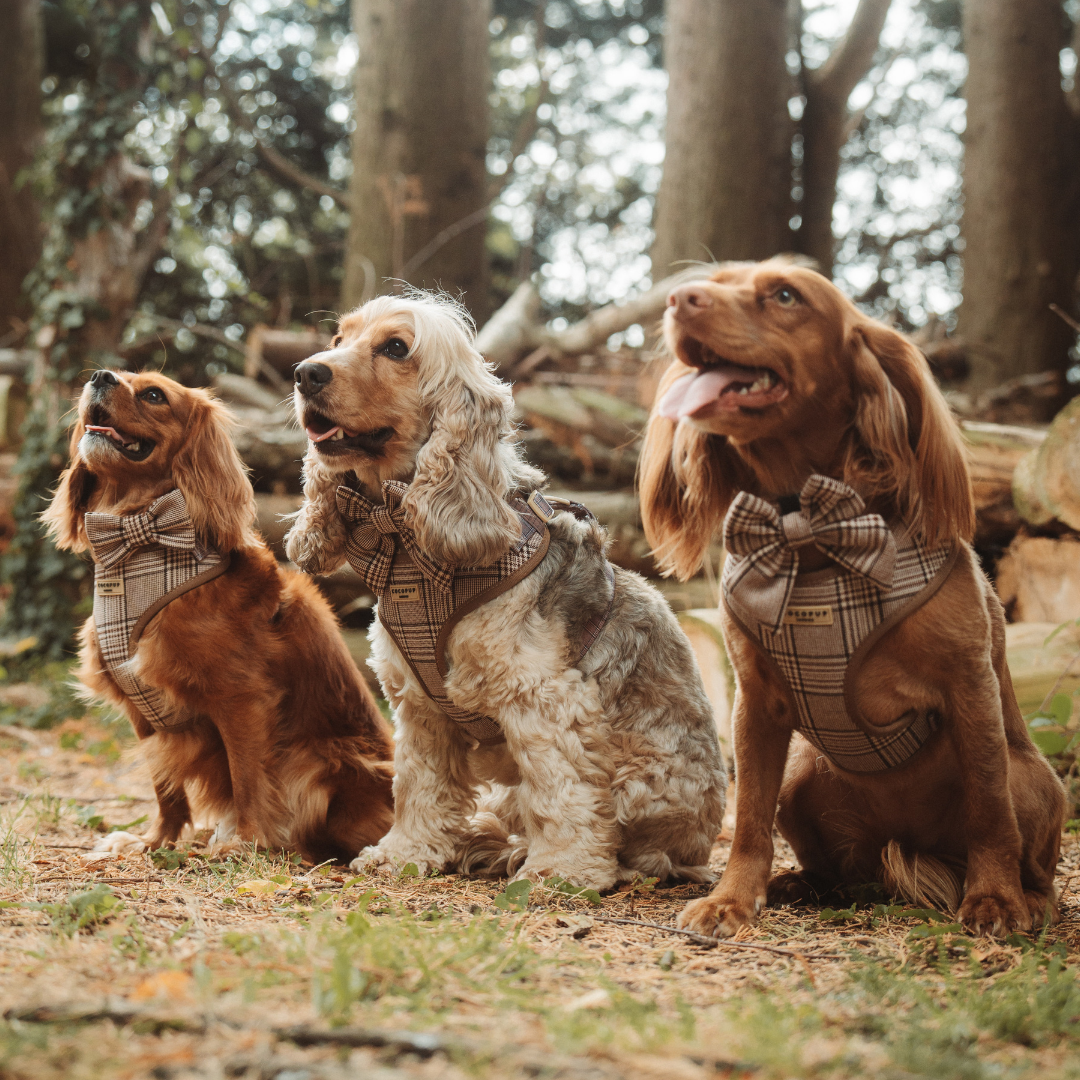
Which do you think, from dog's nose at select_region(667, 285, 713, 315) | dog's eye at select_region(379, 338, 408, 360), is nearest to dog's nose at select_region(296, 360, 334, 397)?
dog's eye at select_region(379, 338, 408, 360)

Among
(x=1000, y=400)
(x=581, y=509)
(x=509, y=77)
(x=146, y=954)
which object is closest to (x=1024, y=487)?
(x=581, y=509)

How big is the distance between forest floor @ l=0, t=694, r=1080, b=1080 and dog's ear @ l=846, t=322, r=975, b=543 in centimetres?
113

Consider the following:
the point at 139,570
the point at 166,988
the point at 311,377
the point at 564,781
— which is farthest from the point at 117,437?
the point at 166,988

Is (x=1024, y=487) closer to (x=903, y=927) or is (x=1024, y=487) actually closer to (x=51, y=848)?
(x=903, y=927)

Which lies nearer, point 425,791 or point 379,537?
point 379,537

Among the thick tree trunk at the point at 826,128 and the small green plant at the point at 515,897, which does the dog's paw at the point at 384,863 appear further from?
the thick tree trunk at the point at 826,128

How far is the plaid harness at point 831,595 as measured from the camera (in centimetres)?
268

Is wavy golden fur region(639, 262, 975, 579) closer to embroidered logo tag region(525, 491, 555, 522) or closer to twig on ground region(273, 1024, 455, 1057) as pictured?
embroidered logo tag region(525, 491, 555, 522)

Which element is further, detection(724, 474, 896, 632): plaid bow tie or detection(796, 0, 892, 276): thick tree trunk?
detection(796, 0, 892, 276): thick tree trunk

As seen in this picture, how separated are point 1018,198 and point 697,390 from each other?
7468mm

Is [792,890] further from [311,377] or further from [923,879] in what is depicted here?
[311,377]

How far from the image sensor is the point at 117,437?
3.62 metres

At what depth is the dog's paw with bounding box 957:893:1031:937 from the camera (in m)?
2.64

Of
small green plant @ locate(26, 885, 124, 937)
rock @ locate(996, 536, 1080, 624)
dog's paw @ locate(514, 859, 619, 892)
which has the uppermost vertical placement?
rock @ locate(996, 536, 1080, 624)
